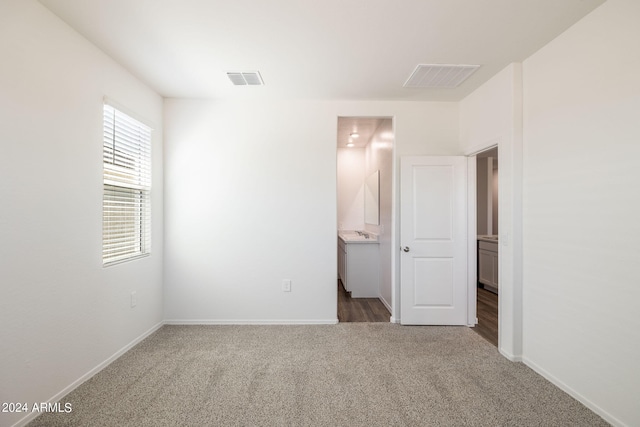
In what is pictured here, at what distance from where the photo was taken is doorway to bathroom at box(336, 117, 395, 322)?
152 inches

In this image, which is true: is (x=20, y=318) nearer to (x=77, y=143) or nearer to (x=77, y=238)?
(x=77, y=238)

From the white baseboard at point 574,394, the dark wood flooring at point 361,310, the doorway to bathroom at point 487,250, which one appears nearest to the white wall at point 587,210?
the white baseboard at point 574,394

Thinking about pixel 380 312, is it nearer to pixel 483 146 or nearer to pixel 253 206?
pixel 253 206

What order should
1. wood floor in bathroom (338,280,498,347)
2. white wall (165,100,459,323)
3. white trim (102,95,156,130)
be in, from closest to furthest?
white trim (102,95,156,130) < wood floor in bathroom (338,280,498,347) < white wall (165,100,459,323)

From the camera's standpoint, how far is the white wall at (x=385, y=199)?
3828mm

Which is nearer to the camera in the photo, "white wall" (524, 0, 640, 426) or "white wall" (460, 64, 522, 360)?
"white wall" (524, 0, 640, 426)

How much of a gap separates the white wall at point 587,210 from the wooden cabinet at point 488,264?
7.89 feet

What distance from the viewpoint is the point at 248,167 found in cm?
342

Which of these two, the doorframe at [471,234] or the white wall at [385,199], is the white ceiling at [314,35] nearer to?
the doorframe at [471,234]

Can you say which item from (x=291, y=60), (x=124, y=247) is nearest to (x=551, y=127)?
(x=291, y=60)

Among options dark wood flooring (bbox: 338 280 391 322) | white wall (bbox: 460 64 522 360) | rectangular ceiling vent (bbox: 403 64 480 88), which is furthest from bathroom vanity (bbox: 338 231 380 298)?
rectangular ceiling vent (bbox: 403 64 480 88)

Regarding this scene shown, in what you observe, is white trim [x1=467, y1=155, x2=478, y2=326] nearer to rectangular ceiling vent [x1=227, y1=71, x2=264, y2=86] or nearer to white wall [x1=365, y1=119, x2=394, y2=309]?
white wall [x1=365, y1=119, x2=394, y2=309]

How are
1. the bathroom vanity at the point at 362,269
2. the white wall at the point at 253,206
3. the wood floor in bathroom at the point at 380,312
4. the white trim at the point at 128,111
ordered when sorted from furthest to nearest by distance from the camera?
the bathroom vanity at the point at 362,269, the white wall at the point at 253,206, the wood floor in bathroom at the point at 380,312, the white trim at the point at 128,111

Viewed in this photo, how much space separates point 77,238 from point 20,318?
614mm
